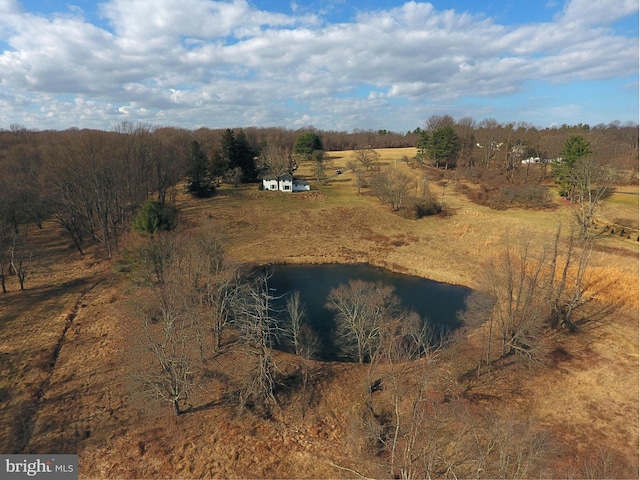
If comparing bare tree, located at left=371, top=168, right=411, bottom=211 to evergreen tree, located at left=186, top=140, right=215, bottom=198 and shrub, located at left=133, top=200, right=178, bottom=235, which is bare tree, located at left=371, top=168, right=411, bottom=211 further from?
shrub, located at left=133, top=200, right=178, bottom=235

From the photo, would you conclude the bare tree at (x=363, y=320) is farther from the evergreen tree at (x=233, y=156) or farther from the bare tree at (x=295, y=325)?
the evergreen tree at (x=233, y=156)

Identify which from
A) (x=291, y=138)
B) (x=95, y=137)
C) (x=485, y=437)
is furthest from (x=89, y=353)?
(x=291, y=138)

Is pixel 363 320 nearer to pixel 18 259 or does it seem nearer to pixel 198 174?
pixel 18 259

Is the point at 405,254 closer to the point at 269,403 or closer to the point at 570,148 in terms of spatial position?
the point at 269,403

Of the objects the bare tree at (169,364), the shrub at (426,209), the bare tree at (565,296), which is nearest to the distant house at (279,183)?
the shrub at (426,209)

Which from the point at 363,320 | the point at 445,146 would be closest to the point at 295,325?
the point at 363,320
